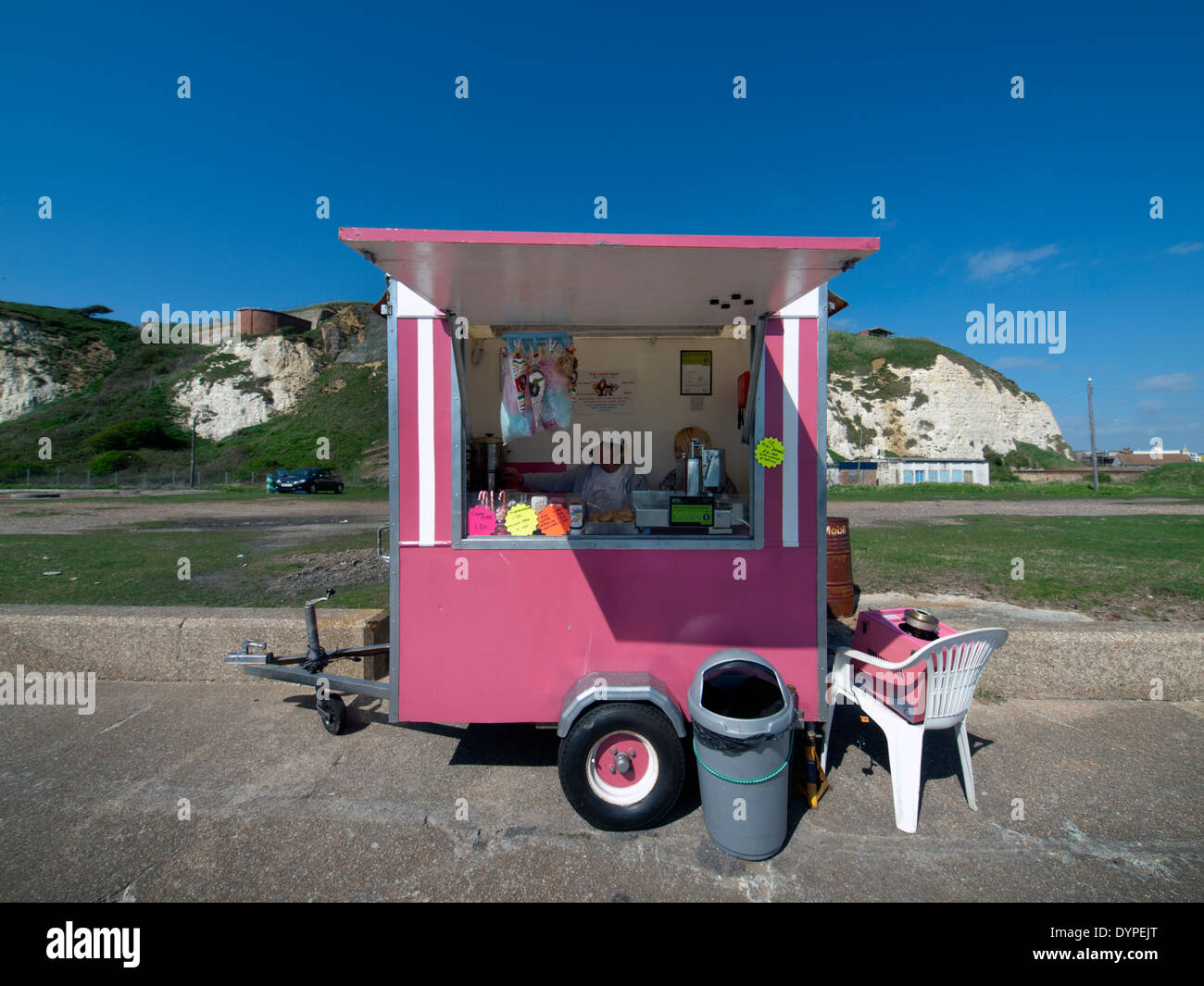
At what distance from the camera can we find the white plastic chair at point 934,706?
315 cm

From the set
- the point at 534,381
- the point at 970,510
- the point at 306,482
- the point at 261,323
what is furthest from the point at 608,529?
the point at 261,323

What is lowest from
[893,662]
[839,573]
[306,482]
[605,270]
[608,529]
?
[893,662]

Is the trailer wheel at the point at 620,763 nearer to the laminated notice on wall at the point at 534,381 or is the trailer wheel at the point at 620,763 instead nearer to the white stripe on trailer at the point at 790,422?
the white stripe on trailer at the point at 790,422

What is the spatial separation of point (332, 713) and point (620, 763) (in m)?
2.23

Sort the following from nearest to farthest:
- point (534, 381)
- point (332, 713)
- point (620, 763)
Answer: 1. point (620, 763)
2. point (534, 381)
3. point (332, 713)

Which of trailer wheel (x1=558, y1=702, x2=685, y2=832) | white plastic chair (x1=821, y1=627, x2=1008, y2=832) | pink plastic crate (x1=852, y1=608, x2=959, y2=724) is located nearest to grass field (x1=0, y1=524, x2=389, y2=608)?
trailer wheel (x1=558, y1=702, x2=685, y2=832)

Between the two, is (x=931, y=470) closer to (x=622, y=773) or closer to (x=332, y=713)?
(x=622, y=773)

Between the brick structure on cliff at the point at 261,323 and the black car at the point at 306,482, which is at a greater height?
the brick structure on cliff at the point at 261,323

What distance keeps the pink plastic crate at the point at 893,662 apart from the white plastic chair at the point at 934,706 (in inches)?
1.7

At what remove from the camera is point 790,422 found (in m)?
3.51

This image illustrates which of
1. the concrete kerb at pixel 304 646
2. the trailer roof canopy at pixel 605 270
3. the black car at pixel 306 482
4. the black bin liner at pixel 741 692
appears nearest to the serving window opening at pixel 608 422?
the trailer roof canopy at pixel 605 270

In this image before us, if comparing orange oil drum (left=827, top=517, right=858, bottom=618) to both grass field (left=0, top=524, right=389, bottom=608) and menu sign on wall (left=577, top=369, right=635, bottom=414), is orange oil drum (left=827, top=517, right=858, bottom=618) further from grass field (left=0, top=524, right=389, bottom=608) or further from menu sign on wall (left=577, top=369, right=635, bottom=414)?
grass field (left=0, top=524, right=389, bottom=608)

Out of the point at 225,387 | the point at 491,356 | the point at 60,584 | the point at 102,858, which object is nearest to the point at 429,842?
the point at 102,858
